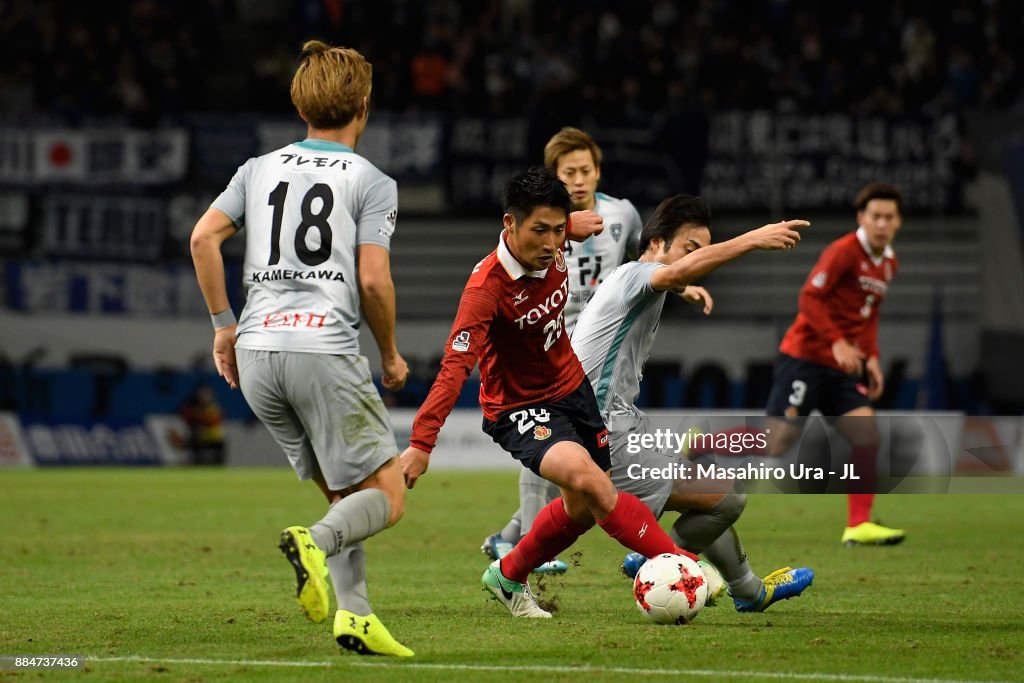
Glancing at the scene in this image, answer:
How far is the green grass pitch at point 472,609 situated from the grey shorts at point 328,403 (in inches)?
28.7

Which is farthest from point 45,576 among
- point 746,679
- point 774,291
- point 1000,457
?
point 774,291

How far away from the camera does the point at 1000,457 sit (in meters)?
19.0

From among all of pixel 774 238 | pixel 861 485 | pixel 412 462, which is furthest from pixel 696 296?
pixel 861 485

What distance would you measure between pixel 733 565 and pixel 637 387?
37.1 inches

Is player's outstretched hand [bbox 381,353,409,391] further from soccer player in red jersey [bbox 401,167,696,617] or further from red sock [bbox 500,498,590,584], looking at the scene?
red sock [bbox 500,498,590,584]

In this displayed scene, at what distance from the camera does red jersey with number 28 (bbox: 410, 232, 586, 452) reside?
5898 millimetres

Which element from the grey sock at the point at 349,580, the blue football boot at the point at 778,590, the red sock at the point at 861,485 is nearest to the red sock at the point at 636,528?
the blue football boot at the point at 778,590

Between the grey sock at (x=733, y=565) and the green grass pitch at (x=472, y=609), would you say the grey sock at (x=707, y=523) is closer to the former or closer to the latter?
the grey sock at (x=733, y=565)

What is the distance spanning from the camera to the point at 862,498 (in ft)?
35.2

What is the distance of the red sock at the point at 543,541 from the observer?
21.0 ft

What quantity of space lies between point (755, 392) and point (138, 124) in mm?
10669

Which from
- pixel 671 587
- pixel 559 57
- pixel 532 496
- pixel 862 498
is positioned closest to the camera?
pixel 671 587

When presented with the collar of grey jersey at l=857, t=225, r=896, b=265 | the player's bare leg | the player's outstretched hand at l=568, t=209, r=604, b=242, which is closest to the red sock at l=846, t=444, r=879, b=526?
the player's bare leg

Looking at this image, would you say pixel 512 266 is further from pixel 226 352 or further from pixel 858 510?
pixel 858 510
